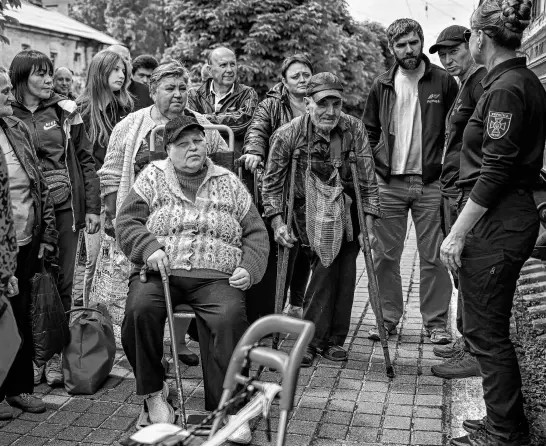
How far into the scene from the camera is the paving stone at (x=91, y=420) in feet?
15.4

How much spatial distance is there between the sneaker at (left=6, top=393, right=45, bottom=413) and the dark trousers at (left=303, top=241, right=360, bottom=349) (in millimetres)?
1913

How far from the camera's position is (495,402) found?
4.04 meters

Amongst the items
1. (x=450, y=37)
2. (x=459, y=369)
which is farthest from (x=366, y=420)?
(x=450, y=37)

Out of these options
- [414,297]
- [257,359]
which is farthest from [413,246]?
[257,359]

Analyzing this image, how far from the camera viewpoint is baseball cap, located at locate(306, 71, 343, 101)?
18.1 ft

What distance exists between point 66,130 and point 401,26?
2.56 m

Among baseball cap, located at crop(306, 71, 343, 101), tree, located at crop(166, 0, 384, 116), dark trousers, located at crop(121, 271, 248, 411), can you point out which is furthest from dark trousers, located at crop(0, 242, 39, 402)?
tree, located at crop(166, 0, 384, 116)

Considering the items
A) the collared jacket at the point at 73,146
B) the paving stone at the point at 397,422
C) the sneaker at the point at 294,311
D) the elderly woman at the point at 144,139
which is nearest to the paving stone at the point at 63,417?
the elderly woman at the point at 144,139

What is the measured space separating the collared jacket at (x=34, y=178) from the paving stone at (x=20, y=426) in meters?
1.06

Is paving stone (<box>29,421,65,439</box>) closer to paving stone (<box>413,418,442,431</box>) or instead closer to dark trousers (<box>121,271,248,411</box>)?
dark trousers (<box>121,271,248,411</box>)

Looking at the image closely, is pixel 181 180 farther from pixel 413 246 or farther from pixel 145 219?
pixel 413 246

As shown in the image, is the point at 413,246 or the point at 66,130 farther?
the point at 413,246

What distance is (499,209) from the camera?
395 centimetres

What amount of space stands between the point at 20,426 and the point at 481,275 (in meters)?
2.66
